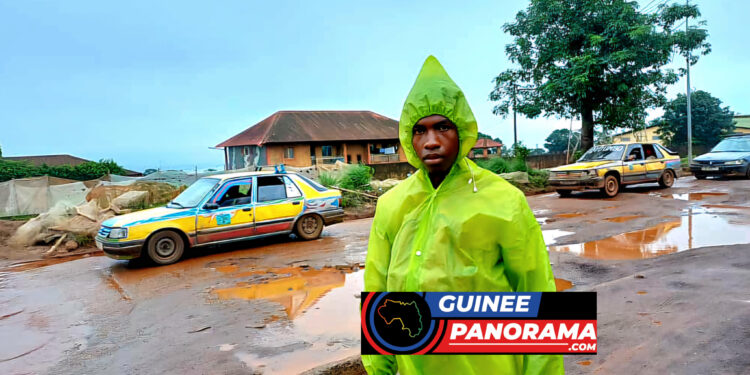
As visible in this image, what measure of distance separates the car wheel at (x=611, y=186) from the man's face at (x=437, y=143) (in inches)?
531

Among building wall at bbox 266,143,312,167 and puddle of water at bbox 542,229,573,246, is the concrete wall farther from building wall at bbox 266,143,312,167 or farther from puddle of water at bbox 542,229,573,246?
→ puddle of water at bbox 542,229,573,246

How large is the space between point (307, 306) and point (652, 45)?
20621mm

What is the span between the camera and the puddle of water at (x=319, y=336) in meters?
3.81

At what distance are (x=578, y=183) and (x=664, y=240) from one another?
626 cm

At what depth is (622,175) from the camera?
13992 mm

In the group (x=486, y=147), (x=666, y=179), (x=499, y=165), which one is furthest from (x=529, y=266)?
(x=486, y=147)

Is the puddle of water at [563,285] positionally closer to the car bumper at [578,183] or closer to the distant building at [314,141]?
the car bumper at [578,183]

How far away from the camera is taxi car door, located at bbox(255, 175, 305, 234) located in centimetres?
874

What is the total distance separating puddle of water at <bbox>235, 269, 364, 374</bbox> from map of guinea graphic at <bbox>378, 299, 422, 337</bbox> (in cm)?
228

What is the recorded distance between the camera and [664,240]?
7695 mm

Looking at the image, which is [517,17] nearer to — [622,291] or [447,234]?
[622,291]

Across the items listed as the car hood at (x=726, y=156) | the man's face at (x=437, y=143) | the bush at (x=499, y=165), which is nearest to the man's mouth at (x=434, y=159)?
the man's face at (x=437, y=143)

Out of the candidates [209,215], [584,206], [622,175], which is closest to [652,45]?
[622,175]

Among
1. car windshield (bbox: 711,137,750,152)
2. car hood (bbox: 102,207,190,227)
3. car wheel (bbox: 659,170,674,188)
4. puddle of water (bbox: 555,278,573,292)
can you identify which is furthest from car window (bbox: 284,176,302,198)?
car windshield (bbox: 711,137,750,152)
